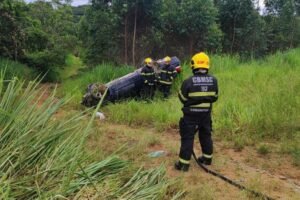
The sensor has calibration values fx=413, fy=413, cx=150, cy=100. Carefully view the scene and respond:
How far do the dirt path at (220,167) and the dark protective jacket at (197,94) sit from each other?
0.84 metres

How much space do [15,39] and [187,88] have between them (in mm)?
12198

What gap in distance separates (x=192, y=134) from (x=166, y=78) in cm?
536

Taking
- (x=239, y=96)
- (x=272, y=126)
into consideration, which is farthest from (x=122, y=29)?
(x=272, y=126)

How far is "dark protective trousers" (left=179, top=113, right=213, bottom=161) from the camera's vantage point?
229 inches

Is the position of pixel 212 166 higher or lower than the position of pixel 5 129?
lower

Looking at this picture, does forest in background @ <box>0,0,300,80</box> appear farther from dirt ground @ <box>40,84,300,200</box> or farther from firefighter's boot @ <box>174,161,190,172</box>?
firefighter's boot @ <box>174,161,190,172</box>

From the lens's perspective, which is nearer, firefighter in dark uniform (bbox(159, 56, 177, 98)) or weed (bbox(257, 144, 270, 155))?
weed (bbox(257, 144, 270, 155))

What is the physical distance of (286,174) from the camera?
571cm

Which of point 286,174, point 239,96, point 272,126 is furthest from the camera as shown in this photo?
point 239,96

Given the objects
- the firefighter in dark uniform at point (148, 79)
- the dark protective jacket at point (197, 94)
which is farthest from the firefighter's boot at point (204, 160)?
the firefighter in dark uniform at point (148, 79)

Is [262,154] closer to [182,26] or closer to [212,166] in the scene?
[212,166]

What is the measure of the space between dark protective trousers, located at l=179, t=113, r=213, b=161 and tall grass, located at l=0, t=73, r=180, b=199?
1.80 m

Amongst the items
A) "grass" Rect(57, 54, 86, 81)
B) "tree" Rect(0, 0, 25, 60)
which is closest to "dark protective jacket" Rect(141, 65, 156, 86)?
"tree" Rect(0, 0, 25, 60)

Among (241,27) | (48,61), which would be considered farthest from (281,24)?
(48,61)
